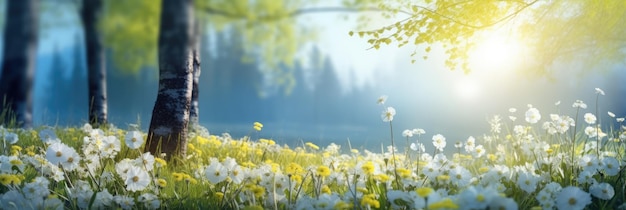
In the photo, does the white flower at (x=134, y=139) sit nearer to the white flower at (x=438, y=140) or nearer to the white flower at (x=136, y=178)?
the white flower at (x=136, y=178)

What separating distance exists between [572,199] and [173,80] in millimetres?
3854

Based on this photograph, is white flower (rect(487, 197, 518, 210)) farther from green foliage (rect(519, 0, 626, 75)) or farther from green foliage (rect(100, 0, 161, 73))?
green foliage (rect(100, 0, 161, 73))

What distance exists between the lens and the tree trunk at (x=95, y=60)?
10391 millimetres

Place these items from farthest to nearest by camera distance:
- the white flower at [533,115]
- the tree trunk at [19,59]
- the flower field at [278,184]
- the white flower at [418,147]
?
the tree trunk at [19,59]
the white flower at [533,115]
the white flower at [418,147]
the flower field at [278,184]

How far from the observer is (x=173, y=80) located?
5.32 metres

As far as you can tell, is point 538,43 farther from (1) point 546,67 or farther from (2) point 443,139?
(2) point 443,139

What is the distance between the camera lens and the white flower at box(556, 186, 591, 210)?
2611 mm

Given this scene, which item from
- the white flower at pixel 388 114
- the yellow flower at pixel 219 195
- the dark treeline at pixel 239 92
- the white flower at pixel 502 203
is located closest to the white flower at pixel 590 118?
the white flower at pixel 388 114

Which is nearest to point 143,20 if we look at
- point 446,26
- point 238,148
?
point 238,148

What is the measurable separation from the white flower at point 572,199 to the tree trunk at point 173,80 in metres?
3.72

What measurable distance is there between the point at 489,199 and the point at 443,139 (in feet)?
8.34

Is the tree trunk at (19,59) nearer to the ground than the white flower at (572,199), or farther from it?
farther from it

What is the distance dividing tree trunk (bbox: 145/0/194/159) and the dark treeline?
215ft

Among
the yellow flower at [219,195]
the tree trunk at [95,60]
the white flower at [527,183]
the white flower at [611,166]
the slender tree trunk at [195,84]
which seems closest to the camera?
the white flower at [527,183]
